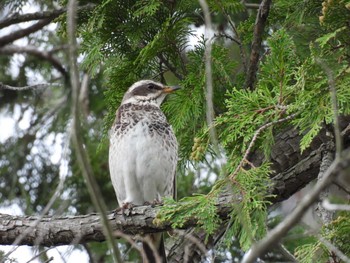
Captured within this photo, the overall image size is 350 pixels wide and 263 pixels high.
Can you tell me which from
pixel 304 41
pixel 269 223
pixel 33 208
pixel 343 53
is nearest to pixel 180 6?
pixel 304 41

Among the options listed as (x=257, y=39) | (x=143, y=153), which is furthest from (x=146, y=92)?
(x=257, y=39)

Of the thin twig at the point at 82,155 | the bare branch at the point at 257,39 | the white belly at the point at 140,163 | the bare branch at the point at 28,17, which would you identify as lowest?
the thin twig at the point at 82,155

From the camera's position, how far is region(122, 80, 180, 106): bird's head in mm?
7492

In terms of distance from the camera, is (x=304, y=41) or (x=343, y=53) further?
(x=304, y=41)

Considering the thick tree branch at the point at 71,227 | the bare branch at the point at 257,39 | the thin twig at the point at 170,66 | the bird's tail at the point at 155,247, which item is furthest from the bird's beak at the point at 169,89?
the thick tree branch at the point at 71,227

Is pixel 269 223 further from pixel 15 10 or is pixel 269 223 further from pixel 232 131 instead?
pixel 15 10

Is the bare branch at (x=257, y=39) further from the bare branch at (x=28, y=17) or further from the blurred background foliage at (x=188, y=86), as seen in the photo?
the bare branch at (x=28, y=17)

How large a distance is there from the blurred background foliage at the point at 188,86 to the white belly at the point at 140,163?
0.20 m

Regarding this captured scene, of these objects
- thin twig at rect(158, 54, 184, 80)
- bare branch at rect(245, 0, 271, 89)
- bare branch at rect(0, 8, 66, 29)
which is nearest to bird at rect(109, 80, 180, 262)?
thin twig at rect(158, 54, 184, 80)

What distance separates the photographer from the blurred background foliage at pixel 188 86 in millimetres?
5527

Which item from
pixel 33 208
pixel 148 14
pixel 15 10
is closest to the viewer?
pixel 148 14

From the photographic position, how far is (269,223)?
845cm

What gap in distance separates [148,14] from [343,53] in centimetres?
182

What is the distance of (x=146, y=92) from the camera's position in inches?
304
